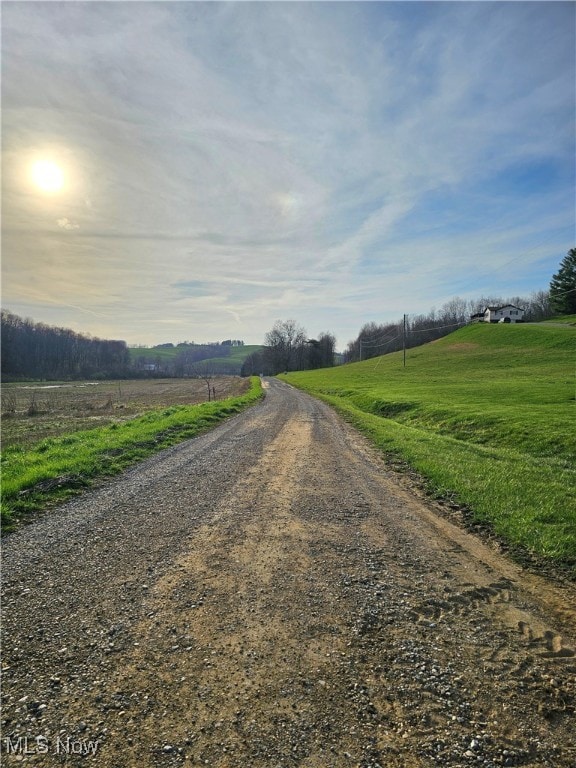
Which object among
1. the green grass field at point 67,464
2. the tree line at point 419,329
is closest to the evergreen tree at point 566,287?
the tree line at point 419,329

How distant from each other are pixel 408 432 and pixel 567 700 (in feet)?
47.7

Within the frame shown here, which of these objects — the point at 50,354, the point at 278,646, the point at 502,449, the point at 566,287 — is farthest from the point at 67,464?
the point at 50,354

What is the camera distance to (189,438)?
A: 54.0 feet

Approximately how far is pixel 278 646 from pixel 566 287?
4450 inches

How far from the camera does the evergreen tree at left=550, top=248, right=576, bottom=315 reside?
9044 cm

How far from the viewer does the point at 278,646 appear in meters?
3.95

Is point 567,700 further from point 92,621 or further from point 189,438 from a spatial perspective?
point 189,438

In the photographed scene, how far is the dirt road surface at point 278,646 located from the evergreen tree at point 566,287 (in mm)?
107055

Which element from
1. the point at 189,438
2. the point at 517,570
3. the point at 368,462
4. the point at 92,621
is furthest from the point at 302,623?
the point at 189,438

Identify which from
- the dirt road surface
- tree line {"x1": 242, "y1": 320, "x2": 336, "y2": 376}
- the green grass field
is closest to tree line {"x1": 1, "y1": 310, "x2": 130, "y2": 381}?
tree line {"x1": 242, "y1": 320, "x2": 336, "y2": 376}

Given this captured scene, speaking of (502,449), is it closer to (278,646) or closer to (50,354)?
(278,646)

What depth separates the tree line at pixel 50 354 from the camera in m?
119

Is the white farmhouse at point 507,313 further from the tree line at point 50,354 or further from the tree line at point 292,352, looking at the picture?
the tree line at point 50,354

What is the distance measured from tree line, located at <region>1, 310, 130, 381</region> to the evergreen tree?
133m
